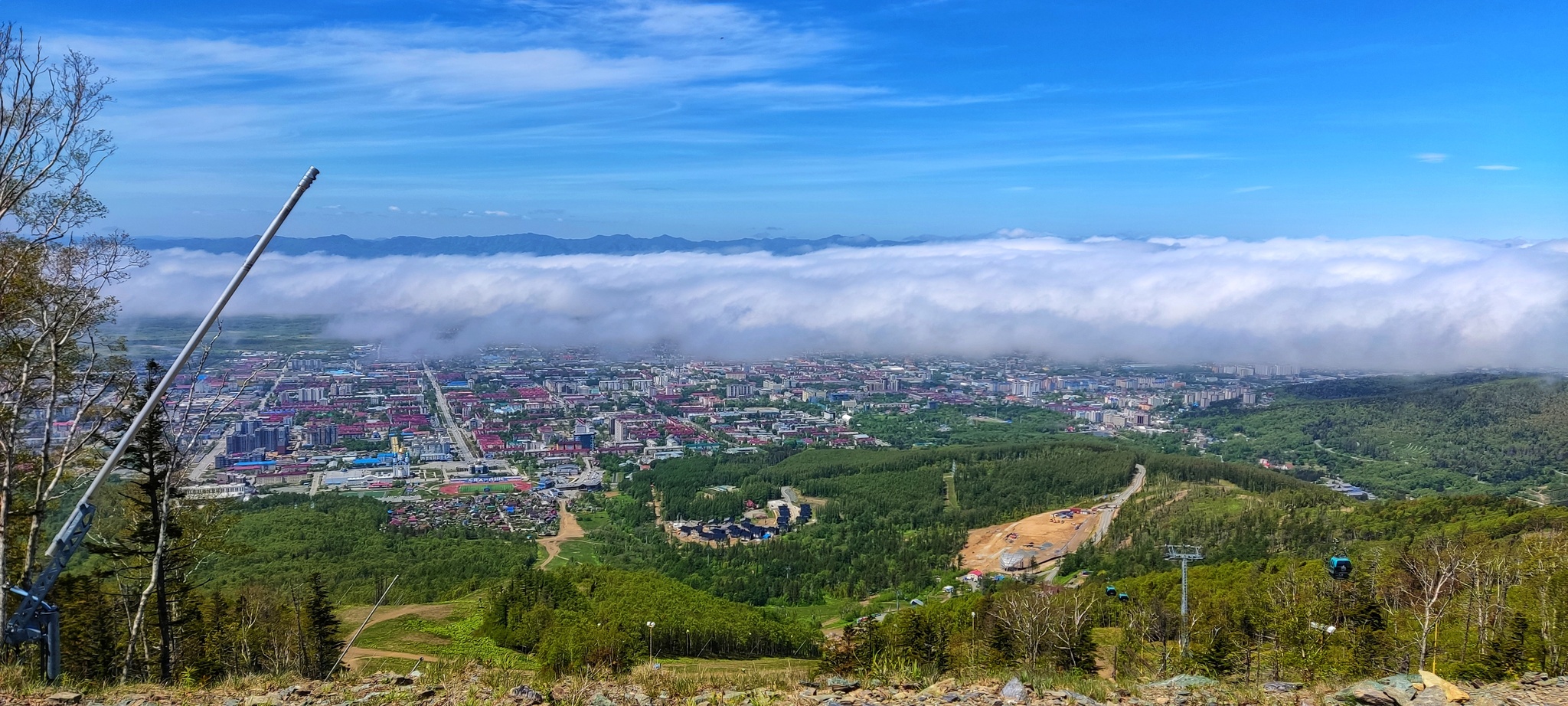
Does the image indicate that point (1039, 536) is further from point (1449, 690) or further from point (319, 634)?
point (1449, 690)

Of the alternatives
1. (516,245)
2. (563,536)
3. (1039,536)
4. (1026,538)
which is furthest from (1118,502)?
(516,245)

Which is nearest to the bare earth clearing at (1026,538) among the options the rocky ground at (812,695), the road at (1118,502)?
the road at (1118,502)

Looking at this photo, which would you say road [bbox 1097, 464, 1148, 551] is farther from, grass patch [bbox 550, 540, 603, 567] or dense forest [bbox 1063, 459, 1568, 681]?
grass patch [bbox 550, 540, 603, 567]

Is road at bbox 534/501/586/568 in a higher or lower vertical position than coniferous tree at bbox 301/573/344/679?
lower

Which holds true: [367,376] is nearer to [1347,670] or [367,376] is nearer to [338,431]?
[338,431]

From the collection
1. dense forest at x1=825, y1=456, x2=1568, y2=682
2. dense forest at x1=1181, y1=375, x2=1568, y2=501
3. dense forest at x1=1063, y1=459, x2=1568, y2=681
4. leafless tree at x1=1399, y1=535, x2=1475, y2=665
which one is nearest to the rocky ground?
dense forest at x1=825, y1=456, x2=1568, y2=682

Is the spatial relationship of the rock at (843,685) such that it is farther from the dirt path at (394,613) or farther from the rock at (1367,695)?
the dirt path at (394,613)
